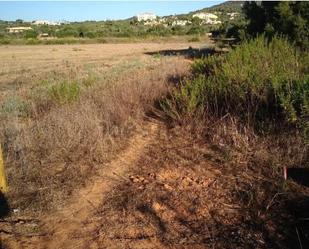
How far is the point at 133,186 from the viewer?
4.73 metres

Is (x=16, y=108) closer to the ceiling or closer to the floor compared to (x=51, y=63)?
closer to the ceiling

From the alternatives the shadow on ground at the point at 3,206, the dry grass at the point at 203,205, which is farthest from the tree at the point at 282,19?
the shadow on ground at the point at 3,206

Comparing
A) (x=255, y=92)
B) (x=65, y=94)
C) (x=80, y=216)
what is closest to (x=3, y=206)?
(x=80, y=216)

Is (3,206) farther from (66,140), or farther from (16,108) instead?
(16,108)

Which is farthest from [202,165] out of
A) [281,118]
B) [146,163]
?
[281,118]

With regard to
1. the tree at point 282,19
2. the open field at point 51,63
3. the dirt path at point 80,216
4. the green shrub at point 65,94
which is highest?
the tree at point 282,19

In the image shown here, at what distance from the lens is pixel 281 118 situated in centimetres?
570

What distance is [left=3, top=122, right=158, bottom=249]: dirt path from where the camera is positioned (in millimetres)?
3721

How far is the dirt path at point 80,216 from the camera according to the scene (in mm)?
3721

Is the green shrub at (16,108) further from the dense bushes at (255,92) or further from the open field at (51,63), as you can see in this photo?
the open field at (51,63)

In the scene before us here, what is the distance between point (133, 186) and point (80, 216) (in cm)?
81

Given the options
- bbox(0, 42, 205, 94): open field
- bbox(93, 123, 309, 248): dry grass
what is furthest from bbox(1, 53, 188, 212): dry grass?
bbox(0, 42, 205, 94): open field

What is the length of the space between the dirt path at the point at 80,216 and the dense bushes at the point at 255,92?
1.62 meters

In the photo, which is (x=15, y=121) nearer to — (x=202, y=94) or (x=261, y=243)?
(x=202, y=94)
